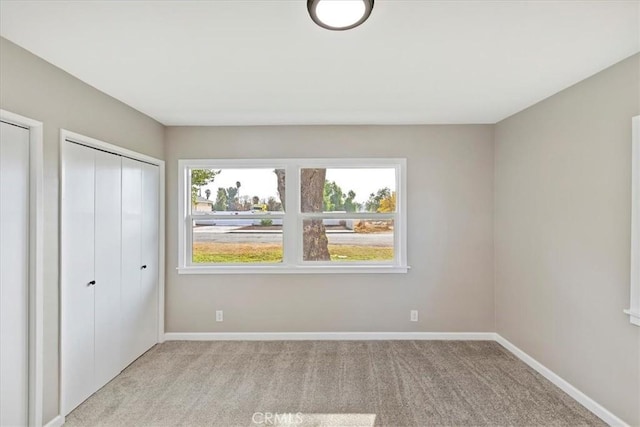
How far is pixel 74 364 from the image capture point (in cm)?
259

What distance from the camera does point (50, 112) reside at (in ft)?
7.64

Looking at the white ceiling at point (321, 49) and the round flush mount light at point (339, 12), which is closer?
the round flush mount light at point (339, 12)

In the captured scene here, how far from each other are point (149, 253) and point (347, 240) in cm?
224

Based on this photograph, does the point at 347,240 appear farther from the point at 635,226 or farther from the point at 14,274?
the point at 14,274

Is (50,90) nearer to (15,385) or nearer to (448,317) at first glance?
(15,385)

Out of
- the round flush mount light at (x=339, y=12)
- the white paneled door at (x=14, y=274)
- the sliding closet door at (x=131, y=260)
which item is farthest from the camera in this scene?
the sliding closet door at (x=131, y=260)

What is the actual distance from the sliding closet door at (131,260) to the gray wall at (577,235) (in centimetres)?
392

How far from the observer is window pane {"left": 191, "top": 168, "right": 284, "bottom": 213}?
409 cm

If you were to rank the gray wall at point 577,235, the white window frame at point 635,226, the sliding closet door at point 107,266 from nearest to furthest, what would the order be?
the white window frame at point 635,226 < the gray wall at point 577,235 < the sliding closet door at point 107,266

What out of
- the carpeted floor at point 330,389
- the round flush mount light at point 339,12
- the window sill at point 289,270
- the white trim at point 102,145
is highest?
the round flush mount light at point 339,12

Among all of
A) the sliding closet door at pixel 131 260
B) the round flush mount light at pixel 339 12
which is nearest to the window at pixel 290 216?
the sliding closet door at pixel 131 260

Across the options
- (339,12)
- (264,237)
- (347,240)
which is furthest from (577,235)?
(264,237)

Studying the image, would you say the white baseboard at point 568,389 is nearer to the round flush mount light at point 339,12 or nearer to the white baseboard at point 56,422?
the round flush mount light at point 339,12

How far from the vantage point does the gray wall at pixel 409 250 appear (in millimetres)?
3982
